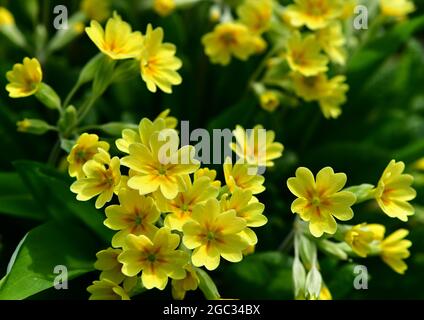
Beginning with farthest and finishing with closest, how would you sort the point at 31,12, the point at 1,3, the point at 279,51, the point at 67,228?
the point at 1,3, the point at 31,12, the point at 279,51, the point at 67,228

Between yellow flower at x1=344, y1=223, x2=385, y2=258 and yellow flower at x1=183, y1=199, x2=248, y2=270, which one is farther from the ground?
yellow flower at x1=344, y1=223, x2=385, y2=258

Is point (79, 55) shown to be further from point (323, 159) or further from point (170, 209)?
point (170, 209)

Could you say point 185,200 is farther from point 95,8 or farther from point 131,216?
point 95,8

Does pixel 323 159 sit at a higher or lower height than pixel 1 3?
lower

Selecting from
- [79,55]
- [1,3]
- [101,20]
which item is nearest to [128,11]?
[101,20]

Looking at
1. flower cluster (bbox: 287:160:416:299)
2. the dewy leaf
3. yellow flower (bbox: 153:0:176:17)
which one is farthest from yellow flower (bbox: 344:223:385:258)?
yellow flower (bbox: 153:0:176:17)

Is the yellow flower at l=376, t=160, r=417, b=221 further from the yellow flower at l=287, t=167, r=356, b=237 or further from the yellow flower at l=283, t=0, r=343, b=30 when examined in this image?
the yellow flower at l=283, t=0, r=343, b=30
